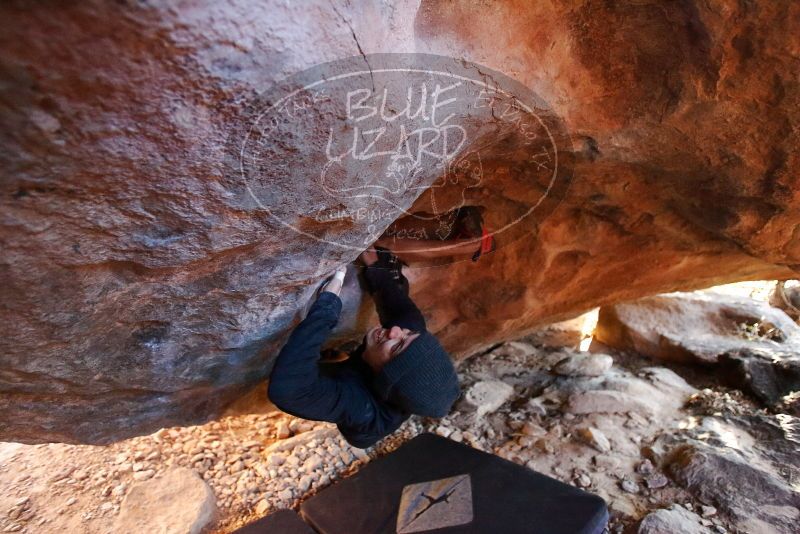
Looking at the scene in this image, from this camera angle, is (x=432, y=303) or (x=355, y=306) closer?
(x=355, y=306)

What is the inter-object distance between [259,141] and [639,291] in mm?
2097

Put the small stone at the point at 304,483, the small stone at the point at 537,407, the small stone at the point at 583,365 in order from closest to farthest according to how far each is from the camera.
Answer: the small stone at the point at 304,483 < the small stone at the point at 537,407 < the small stone at the point at 583,365

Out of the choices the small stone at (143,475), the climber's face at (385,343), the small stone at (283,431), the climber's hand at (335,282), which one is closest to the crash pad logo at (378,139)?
the climber's hand at (335,282)

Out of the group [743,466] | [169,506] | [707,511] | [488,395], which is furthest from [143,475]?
[743,466]

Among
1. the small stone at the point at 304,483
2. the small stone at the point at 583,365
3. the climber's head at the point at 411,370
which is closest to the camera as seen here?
the climber's head at the point at 411,370

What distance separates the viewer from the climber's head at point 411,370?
5.10 feet

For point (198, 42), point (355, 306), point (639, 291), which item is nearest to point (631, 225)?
point (639, 291)

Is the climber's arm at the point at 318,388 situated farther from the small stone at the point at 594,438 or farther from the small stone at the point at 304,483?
the small stone at the point at 594,438

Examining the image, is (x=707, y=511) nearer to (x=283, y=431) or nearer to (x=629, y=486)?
(x=629, y=486)

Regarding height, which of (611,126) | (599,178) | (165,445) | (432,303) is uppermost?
(611,126)

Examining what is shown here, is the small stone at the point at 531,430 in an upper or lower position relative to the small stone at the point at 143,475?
upper

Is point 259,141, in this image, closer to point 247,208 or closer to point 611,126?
point 247,208

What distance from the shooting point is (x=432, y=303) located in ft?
6.97

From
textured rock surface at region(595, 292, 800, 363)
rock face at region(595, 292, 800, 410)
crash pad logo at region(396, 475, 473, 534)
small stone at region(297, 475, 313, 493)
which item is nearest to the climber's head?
crash pad logo at region(396, 475, 473, 534)
